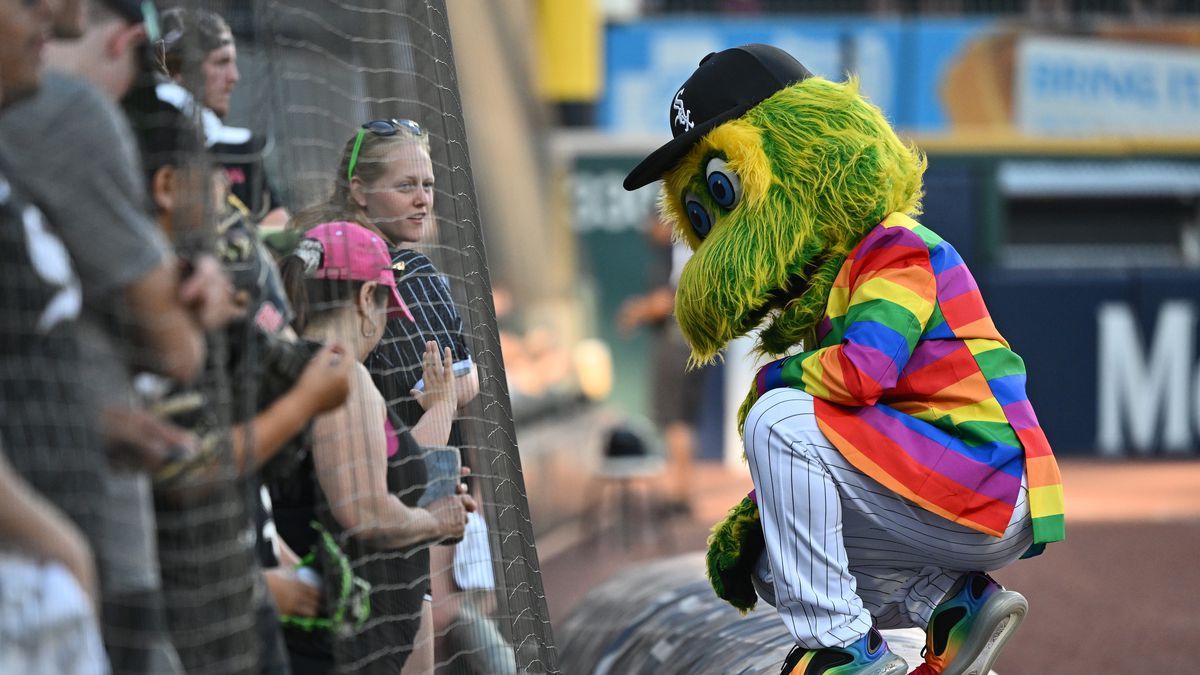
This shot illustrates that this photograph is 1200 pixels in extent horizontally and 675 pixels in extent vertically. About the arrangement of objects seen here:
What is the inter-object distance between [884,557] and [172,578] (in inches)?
55.4

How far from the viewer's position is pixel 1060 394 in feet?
39.4

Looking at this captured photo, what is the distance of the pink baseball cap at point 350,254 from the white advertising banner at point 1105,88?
449 inches

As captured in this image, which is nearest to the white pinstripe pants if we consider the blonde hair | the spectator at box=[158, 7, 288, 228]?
the blonde hair

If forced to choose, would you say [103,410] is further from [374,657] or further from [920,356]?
[920,356]

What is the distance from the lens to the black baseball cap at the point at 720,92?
119 inches

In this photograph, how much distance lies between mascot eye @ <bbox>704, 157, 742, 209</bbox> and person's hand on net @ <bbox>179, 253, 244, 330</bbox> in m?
1.16

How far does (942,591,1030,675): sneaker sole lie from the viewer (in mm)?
2793

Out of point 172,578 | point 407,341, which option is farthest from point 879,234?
point 172,578

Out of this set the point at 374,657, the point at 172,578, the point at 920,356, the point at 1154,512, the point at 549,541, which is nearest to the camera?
the point at 172,578

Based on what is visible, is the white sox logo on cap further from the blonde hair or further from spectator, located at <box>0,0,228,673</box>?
spectator, located at <box>0,0,228,673</box>

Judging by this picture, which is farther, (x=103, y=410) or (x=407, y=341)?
(x=407, y=341)

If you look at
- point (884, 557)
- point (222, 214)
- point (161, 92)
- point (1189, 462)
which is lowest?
point (1189, 462)

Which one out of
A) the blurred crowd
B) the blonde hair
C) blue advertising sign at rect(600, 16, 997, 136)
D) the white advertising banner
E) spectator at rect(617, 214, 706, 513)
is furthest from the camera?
blue advertising sign at rect(600, 16, 997, 136)

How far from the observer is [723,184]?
A: 118 inches
